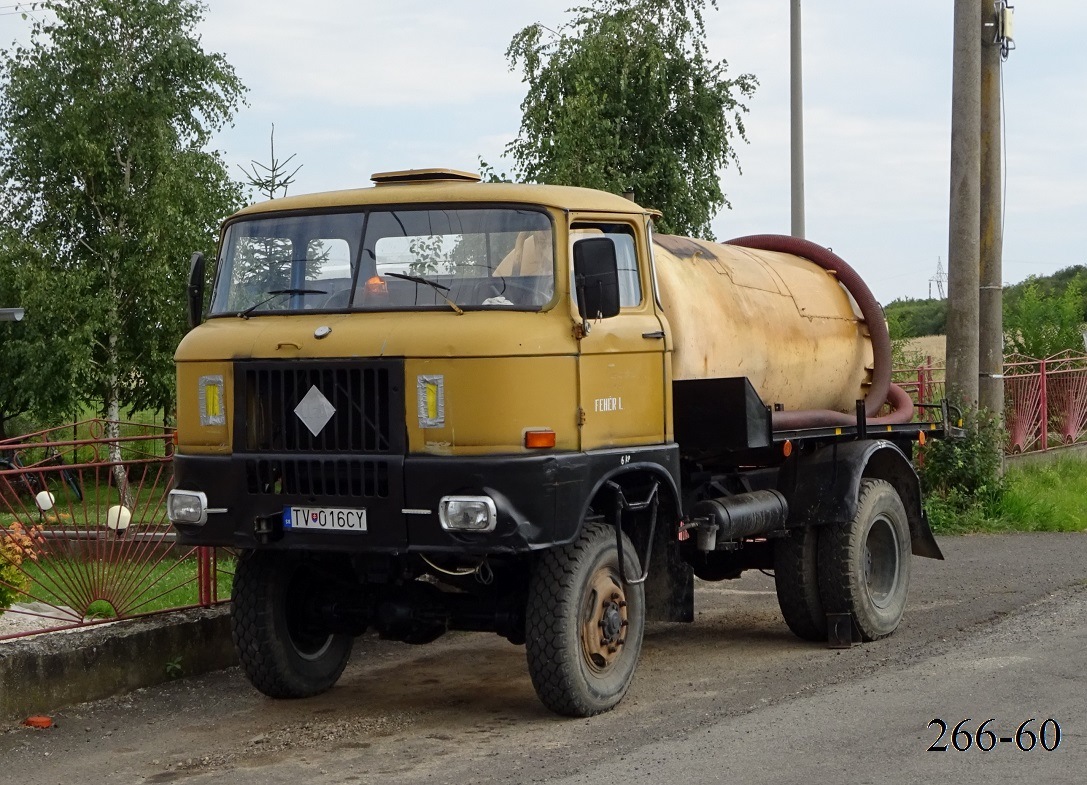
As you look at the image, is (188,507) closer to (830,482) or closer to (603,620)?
(603,620)

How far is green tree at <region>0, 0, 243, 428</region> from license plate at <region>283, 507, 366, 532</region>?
2206 cm

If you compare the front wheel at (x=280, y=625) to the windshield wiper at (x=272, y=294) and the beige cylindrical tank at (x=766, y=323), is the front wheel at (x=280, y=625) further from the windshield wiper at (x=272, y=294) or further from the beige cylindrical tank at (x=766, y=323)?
the beige cylindrical tank at (x=766, y=323)

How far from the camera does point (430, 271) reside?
23.7 feet

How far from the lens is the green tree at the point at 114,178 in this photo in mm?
28328

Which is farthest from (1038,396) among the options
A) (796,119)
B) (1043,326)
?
(796,119)

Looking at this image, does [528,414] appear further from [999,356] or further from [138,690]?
[999,356]

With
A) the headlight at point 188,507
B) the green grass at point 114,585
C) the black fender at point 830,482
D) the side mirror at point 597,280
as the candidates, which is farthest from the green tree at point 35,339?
the side mirror at point 597,280

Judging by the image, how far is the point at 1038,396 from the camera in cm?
2047

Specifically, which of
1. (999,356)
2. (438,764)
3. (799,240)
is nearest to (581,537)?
(438,764)

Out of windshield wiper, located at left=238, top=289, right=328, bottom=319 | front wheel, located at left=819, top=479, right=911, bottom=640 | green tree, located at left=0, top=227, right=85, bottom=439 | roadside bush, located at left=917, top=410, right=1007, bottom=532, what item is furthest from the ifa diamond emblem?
green tree, located at left=0, top=227, right=85, bottom=439

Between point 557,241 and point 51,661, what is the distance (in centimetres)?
355

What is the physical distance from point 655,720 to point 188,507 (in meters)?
2.64

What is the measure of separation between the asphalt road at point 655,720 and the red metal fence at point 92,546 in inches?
26.9

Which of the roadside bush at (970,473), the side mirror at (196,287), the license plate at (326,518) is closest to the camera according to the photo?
the license plate at (326,518)
